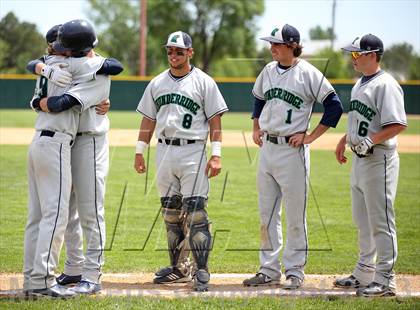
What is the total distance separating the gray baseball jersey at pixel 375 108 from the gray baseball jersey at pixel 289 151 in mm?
244

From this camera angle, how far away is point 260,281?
5.50 m

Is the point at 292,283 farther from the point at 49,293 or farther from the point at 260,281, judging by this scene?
Answer: the point at 49,293

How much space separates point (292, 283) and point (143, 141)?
5.04 feet

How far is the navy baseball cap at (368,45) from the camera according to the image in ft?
17.2

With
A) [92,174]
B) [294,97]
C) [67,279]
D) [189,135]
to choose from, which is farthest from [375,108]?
[67,279]

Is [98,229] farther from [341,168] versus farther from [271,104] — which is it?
[341,168]

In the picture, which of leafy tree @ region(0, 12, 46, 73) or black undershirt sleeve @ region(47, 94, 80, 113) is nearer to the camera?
black undershirt sleeve @ region(47, 94, 80, 113)

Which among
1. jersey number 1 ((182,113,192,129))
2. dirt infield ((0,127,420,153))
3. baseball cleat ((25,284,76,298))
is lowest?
dirt infield ((0,127,420,153))

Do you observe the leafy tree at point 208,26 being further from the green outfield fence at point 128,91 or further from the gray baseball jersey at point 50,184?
the gray baseball jersey at point 50,184

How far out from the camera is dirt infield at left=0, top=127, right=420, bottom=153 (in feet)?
61.4

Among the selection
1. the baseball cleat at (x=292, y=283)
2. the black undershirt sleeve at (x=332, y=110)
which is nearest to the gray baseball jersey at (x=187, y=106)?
the black undershirt sleeve at (x=332, y=110)

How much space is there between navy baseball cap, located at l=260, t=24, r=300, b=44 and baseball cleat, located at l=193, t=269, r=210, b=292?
1.76 meters

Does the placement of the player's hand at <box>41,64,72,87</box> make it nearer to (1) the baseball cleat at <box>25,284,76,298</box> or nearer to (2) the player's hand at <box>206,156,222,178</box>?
(2) the player's hand at <box>206,156,222,178</box>

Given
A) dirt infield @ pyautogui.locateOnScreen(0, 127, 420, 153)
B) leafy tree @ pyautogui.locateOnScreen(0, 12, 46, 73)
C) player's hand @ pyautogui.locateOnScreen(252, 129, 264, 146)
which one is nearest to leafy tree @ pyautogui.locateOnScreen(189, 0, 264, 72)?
leafy tree @ pyautogui.locateOnScreen(0, 12, 46, 73)
